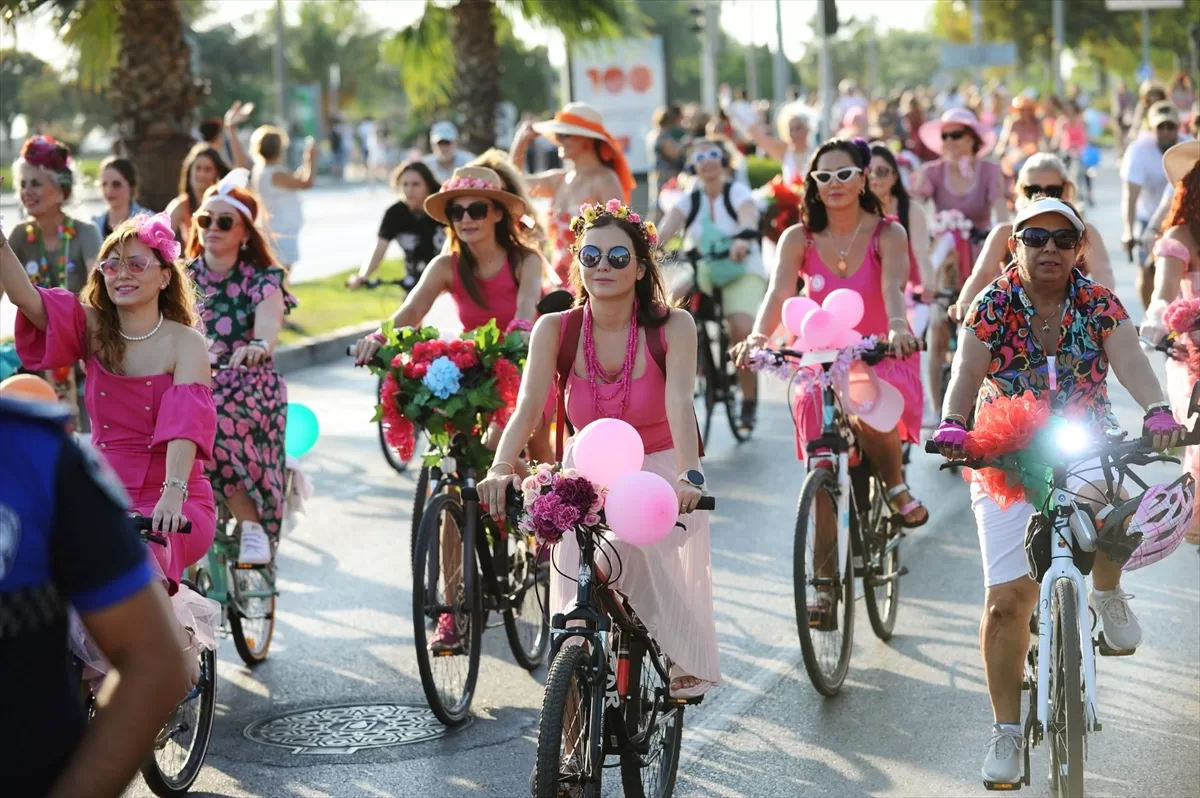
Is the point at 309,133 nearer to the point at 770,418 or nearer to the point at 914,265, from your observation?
the point at 770,418

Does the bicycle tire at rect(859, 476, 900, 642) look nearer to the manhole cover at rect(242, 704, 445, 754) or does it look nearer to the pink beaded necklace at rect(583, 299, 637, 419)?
the manhole cover at rect(242, 704, 445, 754)

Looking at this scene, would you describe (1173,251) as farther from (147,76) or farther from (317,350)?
(147,76)

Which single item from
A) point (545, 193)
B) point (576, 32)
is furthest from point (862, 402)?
point (576, 32)

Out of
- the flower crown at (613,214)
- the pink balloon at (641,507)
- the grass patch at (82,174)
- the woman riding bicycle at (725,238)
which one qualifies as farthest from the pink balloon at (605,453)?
the woman riding bicycle at (725,238)

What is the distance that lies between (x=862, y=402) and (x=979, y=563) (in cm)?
190

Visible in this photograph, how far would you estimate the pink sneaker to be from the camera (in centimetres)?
641

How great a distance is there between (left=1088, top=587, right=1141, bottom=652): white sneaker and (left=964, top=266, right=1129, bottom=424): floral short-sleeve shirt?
0.60 m

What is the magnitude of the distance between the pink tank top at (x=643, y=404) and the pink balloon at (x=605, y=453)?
1.95 feet

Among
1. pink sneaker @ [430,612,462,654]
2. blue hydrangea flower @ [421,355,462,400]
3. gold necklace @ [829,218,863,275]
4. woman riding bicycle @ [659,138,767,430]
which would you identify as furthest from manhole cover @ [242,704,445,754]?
woman riding bicycle @ [659,138,767,430]

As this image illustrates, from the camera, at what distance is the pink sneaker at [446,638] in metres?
6.41

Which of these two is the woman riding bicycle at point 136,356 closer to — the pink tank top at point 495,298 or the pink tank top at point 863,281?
the pink tank top at point 495,298

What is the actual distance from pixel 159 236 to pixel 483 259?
2345mm

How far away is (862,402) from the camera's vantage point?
23.7ft

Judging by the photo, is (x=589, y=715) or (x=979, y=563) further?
(x=979, y=563)
